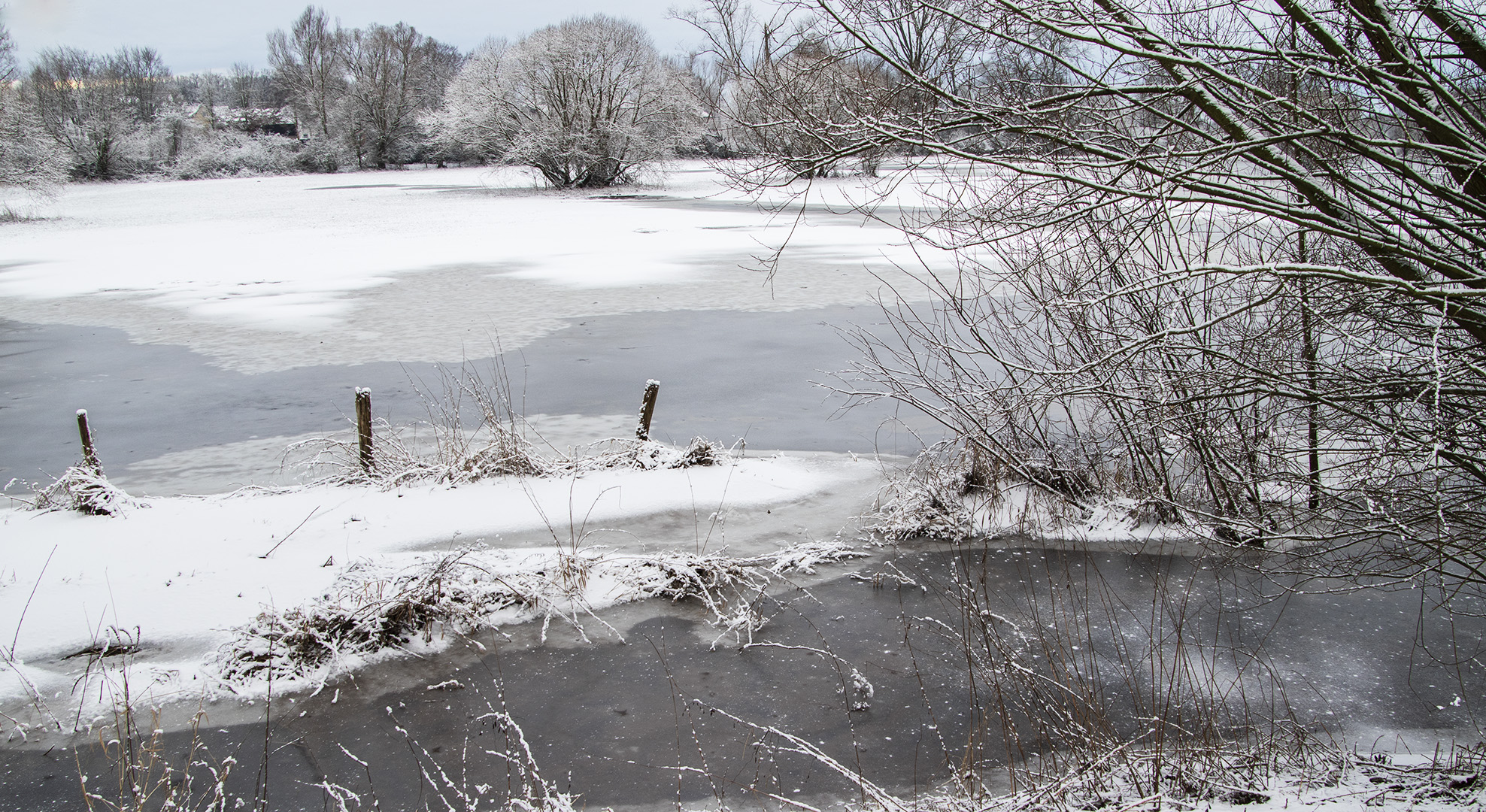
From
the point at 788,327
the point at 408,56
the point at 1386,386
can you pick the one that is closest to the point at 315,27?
the point at 408,56

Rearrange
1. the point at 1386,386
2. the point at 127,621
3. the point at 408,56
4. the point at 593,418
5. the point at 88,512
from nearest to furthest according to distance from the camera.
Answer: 1. the point at 1386,386
2. the point at 127,621
3. the point at 88,512
4. the point at 593,418
5. the point at 408,56

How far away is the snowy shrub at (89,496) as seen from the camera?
7.46 metres

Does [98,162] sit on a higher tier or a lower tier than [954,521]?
higher

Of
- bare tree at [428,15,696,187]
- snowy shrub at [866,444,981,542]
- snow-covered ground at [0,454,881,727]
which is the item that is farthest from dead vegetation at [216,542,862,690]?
bare tree at [428,15,696,187]

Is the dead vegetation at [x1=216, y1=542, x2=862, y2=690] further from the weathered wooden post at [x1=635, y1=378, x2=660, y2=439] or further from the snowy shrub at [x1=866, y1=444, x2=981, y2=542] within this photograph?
the weathered wooden post at [x1=635, y1=378, x2=660, y2=439]

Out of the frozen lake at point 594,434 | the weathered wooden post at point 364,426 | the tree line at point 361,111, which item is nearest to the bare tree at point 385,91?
the tree line at point 361,111

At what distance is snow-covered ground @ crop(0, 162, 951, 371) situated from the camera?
48.7 feet

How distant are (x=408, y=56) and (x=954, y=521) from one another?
79920mm

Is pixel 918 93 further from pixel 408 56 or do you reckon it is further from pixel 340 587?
A: pixel 408 56

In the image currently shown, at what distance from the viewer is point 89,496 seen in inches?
295

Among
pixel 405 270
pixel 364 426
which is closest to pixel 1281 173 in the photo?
pixel 364 426

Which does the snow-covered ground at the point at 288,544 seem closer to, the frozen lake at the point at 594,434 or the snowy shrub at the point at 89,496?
the snowy shrub at the point at 89,496

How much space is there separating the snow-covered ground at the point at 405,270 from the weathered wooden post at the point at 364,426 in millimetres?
3403

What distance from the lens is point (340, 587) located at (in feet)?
20.3
